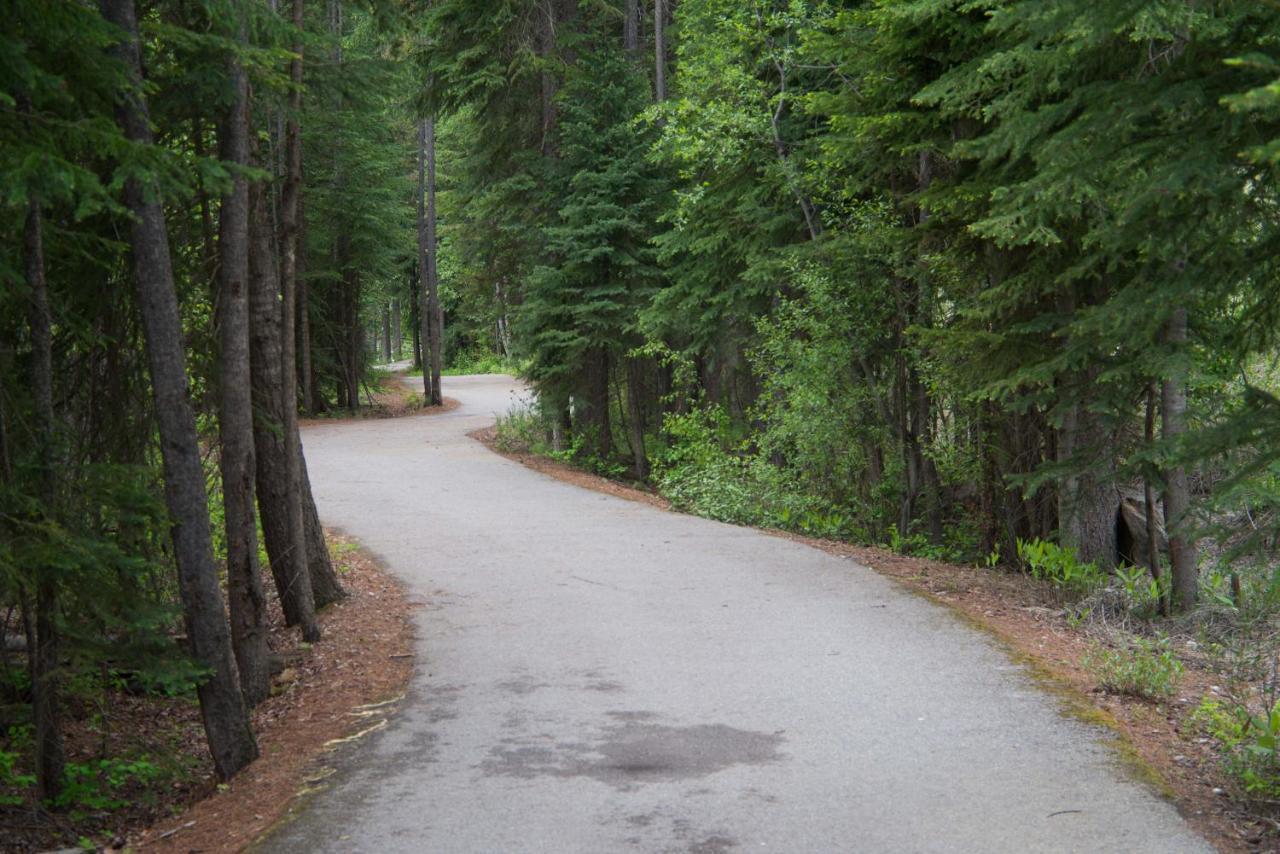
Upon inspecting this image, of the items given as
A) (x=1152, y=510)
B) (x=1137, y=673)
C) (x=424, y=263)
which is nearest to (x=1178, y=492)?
(x=1152, y=510)

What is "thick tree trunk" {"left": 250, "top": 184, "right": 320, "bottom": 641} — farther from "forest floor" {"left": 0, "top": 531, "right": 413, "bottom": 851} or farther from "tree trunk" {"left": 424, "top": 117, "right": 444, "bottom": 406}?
"tree trunk" {"left": 424, "top": 117, "right": 444, "bottom": 406}

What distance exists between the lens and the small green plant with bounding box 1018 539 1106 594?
33.9 feet

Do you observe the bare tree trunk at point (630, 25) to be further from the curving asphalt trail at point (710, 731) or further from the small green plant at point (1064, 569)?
the small green plant at point (1064, 569)

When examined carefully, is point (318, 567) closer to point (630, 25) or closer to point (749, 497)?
point (749, 497)

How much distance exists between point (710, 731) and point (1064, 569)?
5.11 m

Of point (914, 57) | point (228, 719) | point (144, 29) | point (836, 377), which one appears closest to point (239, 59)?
point (144, 29)

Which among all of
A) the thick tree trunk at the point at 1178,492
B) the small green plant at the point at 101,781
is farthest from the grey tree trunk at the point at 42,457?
the thick tree trunk at the point at 1178,492

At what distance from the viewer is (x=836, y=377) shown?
50.6 feet

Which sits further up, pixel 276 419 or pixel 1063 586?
pixel 276 419

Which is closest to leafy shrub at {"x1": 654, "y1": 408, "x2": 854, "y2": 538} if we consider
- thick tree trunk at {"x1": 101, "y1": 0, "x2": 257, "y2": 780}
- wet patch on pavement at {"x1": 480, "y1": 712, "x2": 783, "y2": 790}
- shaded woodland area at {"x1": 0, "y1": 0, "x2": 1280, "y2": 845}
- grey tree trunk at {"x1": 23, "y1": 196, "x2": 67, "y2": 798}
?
shaded woodland area at {"x1": 0, "y1": 0, "x2": 1280, "y2": 845}

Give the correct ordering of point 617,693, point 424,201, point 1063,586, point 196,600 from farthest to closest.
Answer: point 424,201, point 1063,586, point 617,693, point 196,600

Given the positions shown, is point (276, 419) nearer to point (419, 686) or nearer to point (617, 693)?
point (419, 686)

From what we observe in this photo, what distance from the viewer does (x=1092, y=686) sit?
7.52 m

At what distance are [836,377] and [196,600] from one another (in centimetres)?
1023
